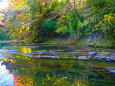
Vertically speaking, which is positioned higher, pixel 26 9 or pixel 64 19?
pixel 26 9

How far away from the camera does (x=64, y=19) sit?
2472 cm

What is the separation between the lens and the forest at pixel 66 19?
1977 cm

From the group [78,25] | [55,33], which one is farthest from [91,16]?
[55,33]

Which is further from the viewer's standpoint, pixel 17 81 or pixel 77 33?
pixel 77 33

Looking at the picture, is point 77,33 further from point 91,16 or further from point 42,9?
point 42,9

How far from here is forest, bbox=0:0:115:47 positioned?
19766 mm

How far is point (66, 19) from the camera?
24688 mm

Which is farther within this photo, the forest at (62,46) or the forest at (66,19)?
the forest at (66,19)

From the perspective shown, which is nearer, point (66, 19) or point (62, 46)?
point (62, 46)

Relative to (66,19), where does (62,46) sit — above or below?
below

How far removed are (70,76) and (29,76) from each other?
6.81ft

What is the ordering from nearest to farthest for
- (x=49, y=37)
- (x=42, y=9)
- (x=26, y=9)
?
1. (x=26, y=9)
2. (x=42, y=9)
3. (x=49, y=37)

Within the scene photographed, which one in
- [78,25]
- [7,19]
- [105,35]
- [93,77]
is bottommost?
[93,77]

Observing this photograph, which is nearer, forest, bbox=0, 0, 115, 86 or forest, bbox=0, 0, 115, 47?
forest, bbox=0, 0, 115, 86
